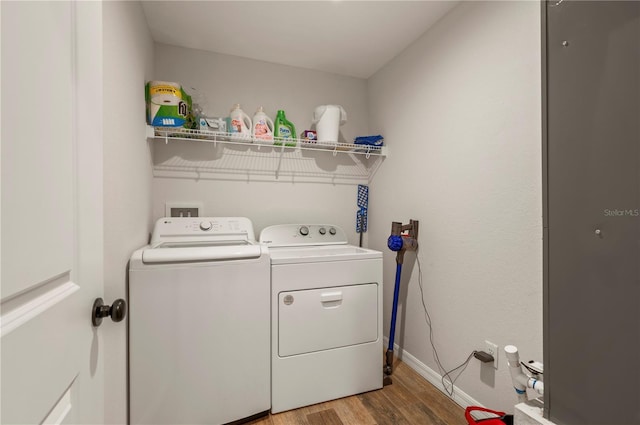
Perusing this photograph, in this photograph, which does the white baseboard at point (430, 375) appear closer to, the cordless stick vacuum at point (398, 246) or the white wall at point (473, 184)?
the white wall at point (473, 184)

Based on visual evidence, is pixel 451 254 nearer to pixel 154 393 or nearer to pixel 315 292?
pixel 315 292

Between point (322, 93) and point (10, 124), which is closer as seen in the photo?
point (10, 124)

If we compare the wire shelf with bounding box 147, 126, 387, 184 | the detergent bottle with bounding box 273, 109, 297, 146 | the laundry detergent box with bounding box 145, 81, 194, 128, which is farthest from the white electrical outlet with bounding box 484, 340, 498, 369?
the laundry detergent box with bounding box 145, 81, 194, 128

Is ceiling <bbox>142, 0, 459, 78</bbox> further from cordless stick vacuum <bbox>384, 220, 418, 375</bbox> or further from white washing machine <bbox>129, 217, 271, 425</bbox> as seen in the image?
white washing machine <bbox>129, 217, 271, 425</bbox>

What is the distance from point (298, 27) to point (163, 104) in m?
1.02

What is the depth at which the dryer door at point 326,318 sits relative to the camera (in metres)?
1.60

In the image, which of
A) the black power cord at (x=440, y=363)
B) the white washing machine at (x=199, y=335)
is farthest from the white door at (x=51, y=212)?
the black power cord at (x=440, y=363)

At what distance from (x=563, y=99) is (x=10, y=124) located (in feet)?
3.86

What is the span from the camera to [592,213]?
71cm

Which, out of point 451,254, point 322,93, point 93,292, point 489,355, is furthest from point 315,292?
point 322,93

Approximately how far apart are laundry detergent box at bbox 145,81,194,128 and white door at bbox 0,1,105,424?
3.76ft

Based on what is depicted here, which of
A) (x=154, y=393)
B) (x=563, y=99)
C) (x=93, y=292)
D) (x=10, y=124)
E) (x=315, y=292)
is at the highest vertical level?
(x=563, y=99)

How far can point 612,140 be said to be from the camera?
0.67 metres

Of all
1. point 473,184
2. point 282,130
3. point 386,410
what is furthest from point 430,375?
point 282,130
